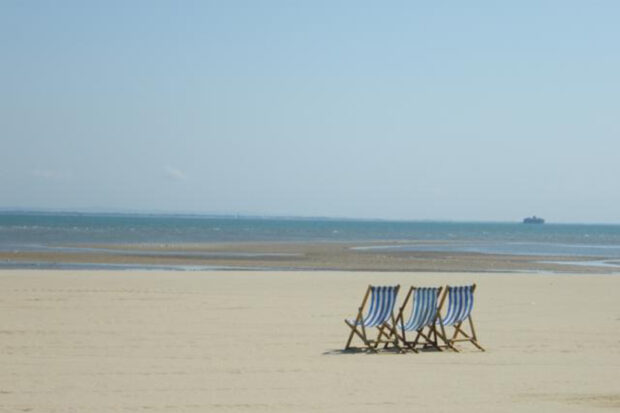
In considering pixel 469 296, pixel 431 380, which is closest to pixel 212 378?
pixel 431 380

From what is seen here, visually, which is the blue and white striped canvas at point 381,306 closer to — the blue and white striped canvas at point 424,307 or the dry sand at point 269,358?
the blue and white striped canvas at point 424,307

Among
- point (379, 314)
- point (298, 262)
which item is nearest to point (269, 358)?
point (379, 314)

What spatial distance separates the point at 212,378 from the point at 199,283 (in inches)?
545

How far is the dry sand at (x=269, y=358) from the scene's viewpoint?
8852mm

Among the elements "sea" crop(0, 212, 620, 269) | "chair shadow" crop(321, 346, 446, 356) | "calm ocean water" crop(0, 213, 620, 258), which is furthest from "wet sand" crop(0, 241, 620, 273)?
"chair shadow" crop(321, 346, 446, 356)

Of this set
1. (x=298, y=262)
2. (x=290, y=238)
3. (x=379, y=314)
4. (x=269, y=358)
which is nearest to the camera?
(x=269, y=358)

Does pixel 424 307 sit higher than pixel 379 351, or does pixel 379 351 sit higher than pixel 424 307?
pixel 424 307

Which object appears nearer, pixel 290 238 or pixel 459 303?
pixel 459 303

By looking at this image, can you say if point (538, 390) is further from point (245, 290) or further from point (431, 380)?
point (245, 290)

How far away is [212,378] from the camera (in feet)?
32.4

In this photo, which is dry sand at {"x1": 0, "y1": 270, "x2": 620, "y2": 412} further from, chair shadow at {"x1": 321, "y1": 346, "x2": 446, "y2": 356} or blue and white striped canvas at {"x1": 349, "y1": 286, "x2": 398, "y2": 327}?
blue and white striped canvas at {"x1": 349, "y1": 286, "x2": 398, "y2": 327}

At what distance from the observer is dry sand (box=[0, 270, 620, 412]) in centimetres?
885

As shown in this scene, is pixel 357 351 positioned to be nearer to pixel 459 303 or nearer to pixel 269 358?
pixel 269 358

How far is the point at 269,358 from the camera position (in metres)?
11.4
